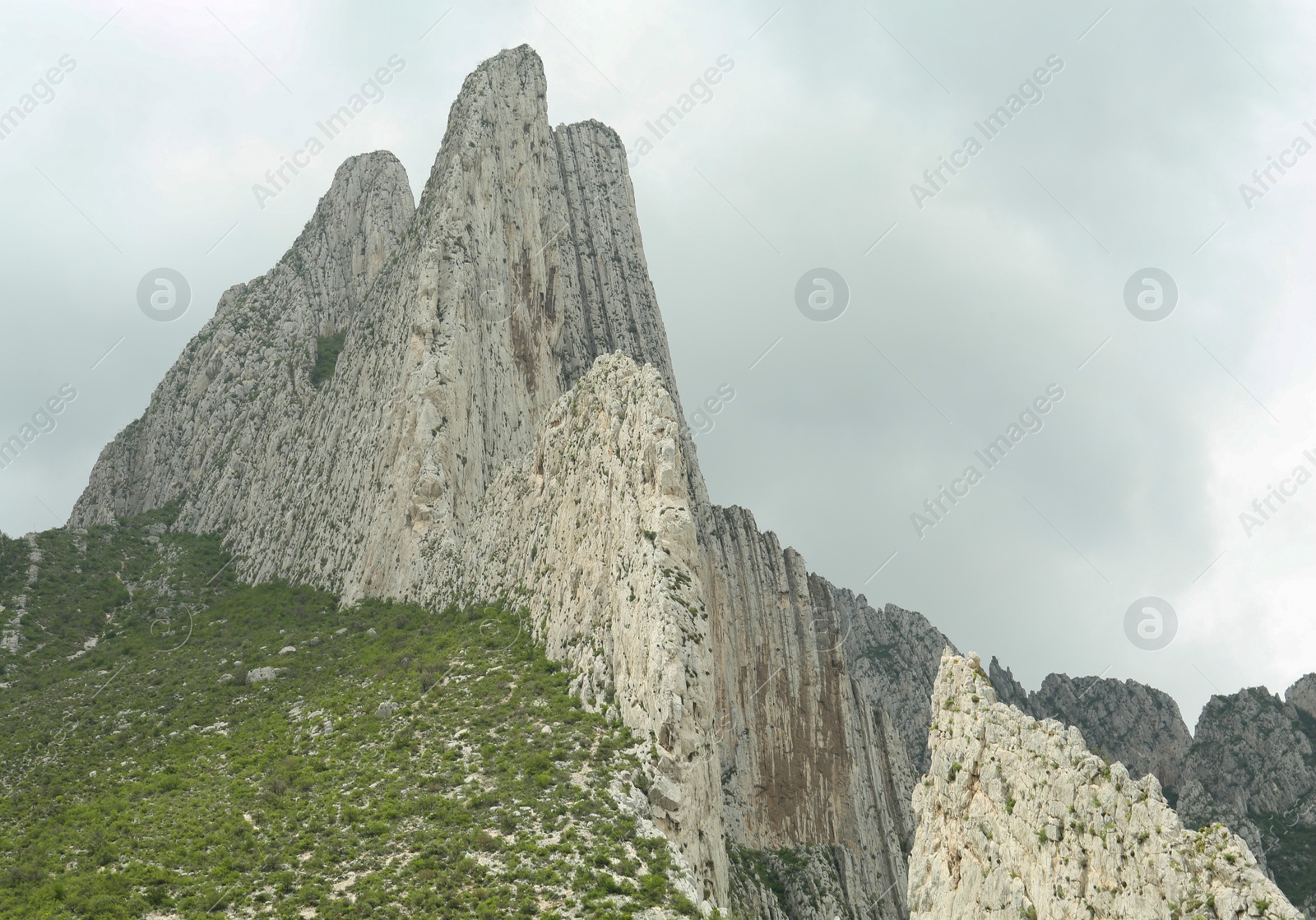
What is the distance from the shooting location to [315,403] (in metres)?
98.6

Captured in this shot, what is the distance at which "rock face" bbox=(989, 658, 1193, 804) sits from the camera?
117250mm

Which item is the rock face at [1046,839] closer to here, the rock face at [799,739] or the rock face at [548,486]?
the rock face at [548,486]

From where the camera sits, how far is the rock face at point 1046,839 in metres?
22.7

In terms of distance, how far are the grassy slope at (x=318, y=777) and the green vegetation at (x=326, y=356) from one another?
43906mm

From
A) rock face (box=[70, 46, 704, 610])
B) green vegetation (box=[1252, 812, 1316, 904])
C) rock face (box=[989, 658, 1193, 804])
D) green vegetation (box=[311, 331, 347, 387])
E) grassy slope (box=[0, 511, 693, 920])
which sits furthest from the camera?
rock face (box=[989, 658, 1193, 804])

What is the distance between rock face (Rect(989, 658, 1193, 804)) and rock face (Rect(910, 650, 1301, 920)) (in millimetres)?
91149

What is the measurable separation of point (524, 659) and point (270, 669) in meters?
19.4

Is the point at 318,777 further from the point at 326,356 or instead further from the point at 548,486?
the point at 326,356

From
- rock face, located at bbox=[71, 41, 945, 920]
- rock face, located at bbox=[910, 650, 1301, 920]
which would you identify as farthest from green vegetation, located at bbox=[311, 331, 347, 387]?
rock face, located at bbox=[910, 650, 1301, 920]

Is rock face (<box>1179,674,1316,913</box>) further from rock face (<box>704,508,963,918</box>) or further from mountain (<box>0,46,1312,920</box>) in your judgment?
rock face (<box>704,508,963,918</box>)

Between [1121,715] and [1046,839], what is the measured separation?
111 meters

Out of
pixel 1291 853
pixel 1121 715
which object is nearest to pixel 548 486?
pixel 1291 853

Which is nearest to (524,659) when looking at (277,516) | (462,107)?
(277,516)

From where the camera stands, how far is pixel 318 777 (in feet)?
138
